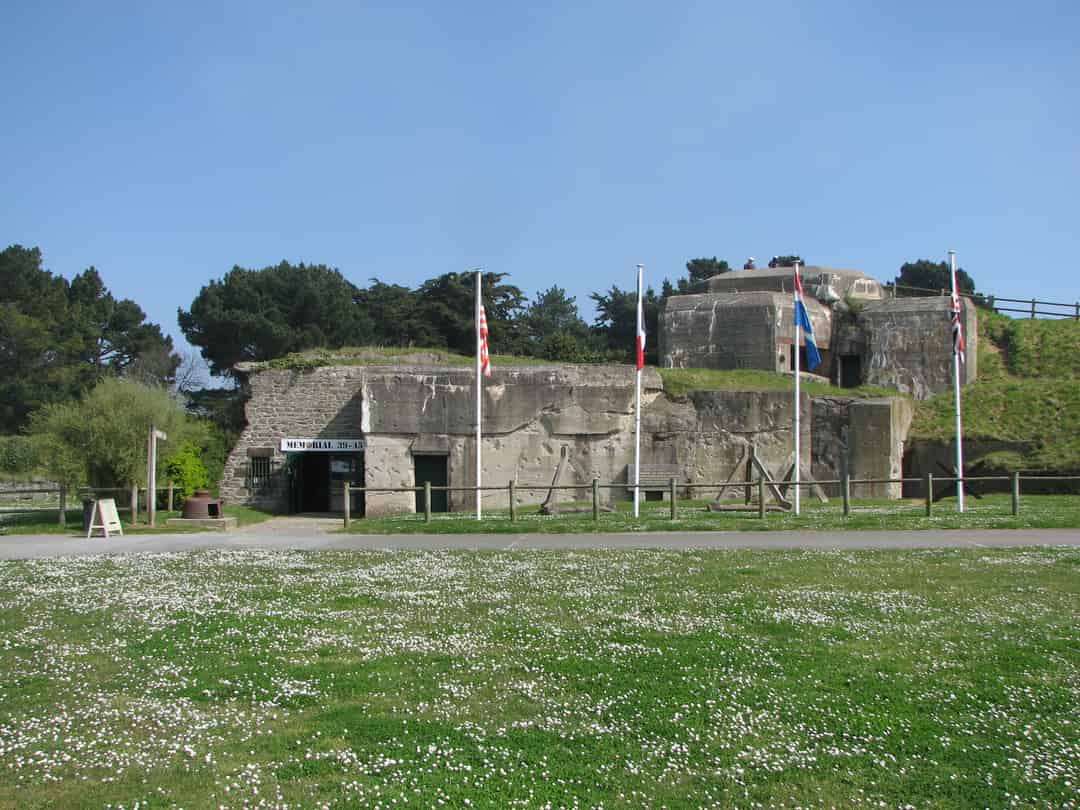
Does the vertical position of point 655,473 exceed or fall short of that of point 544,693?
it exceeds it

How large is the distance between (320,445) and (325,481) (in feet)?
8.66

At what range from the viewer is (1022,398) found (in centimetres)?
3547

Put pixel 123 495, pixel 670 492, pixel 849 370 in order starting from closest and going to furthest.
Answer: pixel 123 495 → pixel 670 492 → pixel 849 370

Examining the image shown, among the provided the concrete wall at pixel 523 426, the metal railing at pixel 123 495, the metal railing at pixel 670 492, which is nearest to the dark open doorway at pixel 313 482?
the concrete wall at pixel 523 426

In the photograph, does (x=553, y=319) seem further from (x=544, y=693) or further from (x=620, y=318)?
(x=544, y=693)

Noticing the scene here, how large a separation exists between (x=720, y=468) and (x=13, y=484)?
3102 cm

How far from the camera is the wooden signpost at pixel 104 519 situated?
20969mm

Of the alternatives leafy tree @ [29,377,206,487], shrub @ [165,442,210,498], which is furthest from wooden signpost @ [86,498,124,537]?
shrub @ [165,442,210,498]

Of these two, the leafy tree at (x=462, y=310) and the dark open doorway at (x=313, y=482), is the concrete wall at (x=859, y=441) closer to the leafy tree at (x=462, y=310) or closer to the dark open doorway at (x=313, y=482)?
the dark open doorway at (x=313, y=482)

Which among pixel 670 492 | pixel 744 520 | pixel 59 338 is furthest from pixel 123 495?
pixel 59 338

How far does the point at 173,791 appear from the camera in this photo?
5.98 meters

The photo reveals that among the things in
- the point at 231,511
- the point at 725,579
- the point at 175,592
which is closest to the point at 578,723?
the point at 725,579

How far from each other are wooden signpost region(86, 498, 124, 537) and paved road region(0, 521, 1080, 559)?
1.38 ft

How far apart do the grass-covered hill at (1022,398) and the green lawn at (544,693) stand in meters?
21.0
